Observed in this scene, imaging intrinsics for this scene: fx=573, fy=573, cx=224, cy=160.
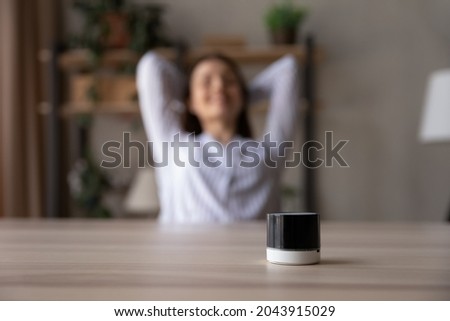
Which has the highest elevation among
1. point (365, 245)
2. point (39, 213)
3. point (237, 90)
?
point (237, 90)

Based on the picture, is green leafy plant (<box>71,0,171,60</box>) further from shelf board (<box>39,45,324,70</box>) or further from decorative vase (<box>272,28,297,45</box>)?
decorative vase (<box>272,28,297,45</box>)

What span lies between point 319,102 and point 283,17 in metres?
0.49

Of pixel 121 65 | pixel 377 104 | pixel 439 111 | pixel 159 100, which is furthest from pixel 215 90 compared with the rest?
pixel 377 104

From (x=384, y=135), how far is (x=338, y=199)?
1.44 feet

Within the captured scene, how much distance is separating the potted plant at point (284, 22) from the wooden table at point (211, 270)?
86.0 inches

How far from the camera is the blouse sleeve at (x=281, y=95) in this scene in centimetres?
193

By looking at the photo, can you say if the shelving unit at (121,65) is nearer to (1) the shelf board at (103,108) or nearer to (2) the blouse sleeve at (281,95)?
(1) the shelf board at (103,108)

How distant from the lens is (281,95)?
2014 mm

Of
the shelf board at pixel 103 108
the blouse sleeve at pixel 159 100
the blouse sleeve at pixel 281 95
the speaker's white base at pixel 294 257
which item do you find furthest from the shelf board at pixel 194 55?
the speaker's white base at pixel 294 257

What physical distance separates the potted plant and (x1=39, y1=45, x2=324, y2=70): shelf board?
0.05m

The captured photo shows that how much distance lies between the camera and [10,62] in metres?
2.92

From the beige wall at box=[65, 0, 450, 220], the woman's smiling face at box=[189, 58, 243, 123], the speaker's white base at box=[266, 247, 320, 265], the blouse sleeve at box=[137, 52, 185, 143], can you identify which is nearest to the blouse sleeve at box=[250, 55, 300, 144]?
the woman's smiling face at box=[189, 58, 243, 123]
